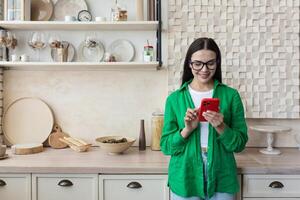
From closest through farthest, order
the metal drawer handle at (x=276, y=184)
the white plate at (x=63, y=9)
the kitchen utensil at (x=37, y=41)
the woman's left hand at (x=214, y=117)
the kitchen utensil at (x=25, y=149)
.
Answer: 1. the woman's left hand at (x=214, y=117)
2. the metal drawer handle at (x=276, y=184)
3. the kitchen utensil at (x=25, y=149)
4. the kitchen utensil at (x=37, y=41)
5. the white plate at (x=63, y=9)

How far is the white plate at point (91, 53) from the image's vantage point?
2084mm

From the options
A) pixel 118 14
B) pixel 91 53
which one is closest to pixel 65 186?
pixel 91 53

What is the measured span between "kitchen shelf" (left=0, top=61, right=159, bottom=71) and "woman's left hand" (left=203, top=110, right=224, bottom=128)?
27.5 inches

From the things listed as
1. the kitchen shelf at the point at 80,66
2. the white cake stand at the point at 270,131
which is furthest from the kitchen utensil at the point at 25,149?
the white cake stand at the point at 270,131

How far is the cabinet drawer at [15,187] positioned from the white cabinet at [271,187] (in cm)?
111

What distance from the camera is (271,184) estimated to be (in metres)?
1.60

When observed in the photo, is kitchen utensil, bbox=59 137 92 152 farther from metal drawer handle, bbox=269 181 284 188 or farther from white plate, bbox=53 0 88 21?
metal drawer handle, bbox=269 181 284 188

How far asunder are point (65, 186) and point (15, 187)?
26 cm

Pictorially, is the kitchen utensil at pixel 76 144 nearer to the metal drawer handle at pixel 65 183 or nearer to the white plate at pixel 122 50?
the metal drawer handle at pixel 65 183

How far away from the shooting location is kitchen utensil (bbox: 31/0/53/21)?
2045mm

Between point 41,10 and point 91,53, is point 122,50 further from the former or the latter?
point 41,10

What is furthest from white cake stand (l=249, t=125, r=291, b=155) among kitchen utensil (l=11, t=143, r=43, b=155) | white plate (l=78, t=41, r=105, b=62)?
kitchen utensil (l=11, t=143, r=43, b=155)


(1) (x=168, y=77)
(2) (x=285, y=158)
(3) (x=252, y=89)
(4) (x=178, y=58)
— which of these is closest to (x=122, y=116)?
(1) (x=168, y=77)

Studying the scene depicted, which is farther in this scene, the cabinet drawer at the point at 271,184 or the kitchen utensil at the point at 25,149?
the kitchen utensil at the point at 25,149
